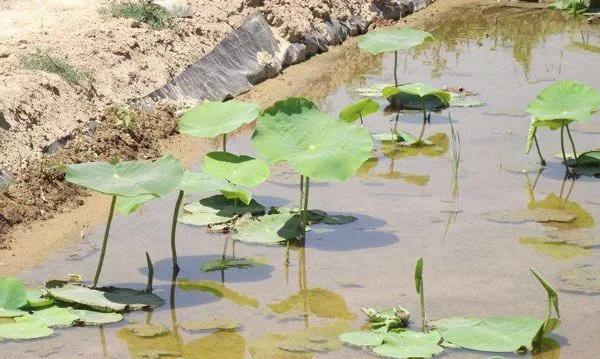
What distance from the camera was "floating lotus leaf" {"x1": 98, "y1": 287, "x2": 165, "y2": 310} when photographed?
4879 mm

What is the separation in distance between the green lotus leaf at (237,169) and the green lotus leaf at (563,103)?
170cm

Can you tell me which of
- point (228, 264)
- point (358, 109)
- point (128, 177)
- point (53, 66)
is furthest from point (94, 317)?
point (53, 66)

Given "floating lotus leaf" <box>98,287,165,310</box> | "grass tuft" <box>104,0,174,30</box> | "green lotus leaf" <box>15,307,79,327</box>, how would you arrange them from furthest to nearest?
"grass tuft" <box>104,0,174,30</box>
"floating lotus leaf" <box>98,287,165,310</box>
"green lotus leaf" <box>15,307,79,327</box>

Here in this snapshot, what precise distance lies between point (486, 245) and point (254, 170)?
1.21 meters

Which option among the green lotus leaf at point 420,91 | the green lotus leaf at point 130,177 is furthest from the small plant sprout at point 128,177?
the green lotus leaf at point 420,91

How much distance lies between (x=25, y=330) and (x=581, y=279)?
246 cm

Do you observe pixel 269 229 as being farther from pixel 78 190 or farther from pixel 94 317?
pixel 94 317

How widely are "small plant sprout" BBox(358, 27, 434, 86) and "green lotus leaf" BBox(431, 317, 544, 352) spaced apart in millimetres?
3821

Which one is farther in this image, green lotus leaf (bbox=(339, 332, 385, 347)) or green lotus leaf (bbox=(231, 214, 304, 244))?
green lotus leaf (bbox=(231, 214, 304, 244))

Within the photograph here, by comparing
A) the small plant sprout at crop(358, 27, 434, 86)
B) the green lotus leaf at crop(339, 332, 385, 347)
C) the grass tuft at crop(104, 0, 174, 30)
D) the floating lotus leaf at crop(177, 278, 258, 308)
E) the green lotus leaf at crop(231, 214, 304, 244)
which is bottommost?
the green lotus leaf at crop(339, 332, 385, 347)

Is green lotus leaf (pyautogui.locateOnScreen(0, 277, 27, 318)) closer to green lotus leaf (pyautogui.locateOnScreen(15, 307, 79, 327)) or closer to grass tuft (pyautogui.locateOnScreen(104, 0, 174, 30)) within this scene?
green lotus leaf (pyautogui.locateOnScreen(15, 307, 79, 327))

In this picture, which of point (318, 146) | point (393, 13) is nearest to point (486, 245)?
point (318, 146)

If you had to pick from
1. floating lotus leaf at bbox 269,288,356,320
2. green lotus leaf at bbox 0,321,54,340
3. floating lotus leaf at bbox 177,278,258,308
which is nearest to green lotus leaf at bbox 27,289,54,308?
green lotus leaf at bbox 0,321,54,340

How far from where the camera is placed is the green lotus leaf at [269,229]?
18.7 ft
